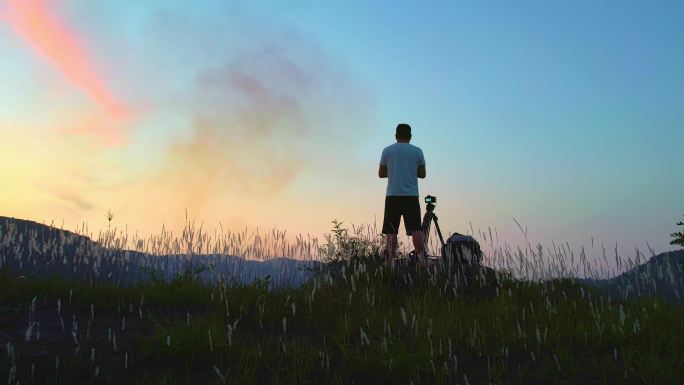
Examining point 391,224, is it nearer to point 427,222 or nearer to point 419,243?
point 419,243

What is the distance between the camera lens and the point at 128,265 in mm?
8594

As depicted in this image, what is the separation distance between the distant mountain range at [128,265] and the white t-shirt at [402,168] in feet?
6.64

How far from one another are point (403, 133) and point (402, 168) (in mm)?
693

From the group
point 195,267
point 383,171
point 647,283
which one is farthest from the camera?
point 383,171

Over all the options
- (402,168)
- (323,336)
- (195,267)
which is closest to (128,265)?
(195,267)

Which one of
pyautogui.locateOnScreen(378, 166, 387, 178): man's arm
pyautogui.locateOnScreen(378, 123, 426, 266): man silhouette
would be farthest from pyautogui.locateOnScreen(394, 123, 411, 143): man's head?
pyautogui.locateOnScreen(378, 166, 387, 178): man's arm

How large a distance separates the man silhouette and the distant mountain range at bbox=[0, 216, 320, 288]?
1.56 m

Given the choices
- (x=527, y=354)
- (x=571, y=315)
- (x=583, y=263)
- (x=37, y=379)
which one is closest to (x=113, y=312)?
(x=37, y=379)

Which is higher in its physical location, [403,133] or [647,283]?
[403,133]

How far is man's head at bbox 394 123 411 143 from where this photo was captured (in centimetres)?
898

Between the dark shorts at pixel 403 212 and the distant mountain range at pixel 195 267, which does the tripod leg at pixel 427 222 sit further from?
the distant mountain range at pixel 195 267

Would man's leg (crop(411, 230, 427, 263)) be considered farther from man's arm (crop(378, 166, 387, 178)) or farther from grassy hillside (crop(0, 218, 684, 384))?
man's arm (crop(378, 166, 387, 178))

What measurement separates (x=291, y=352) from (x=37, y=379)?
2158mm

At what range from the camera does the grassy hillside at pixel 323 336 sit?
4613 millimetres
